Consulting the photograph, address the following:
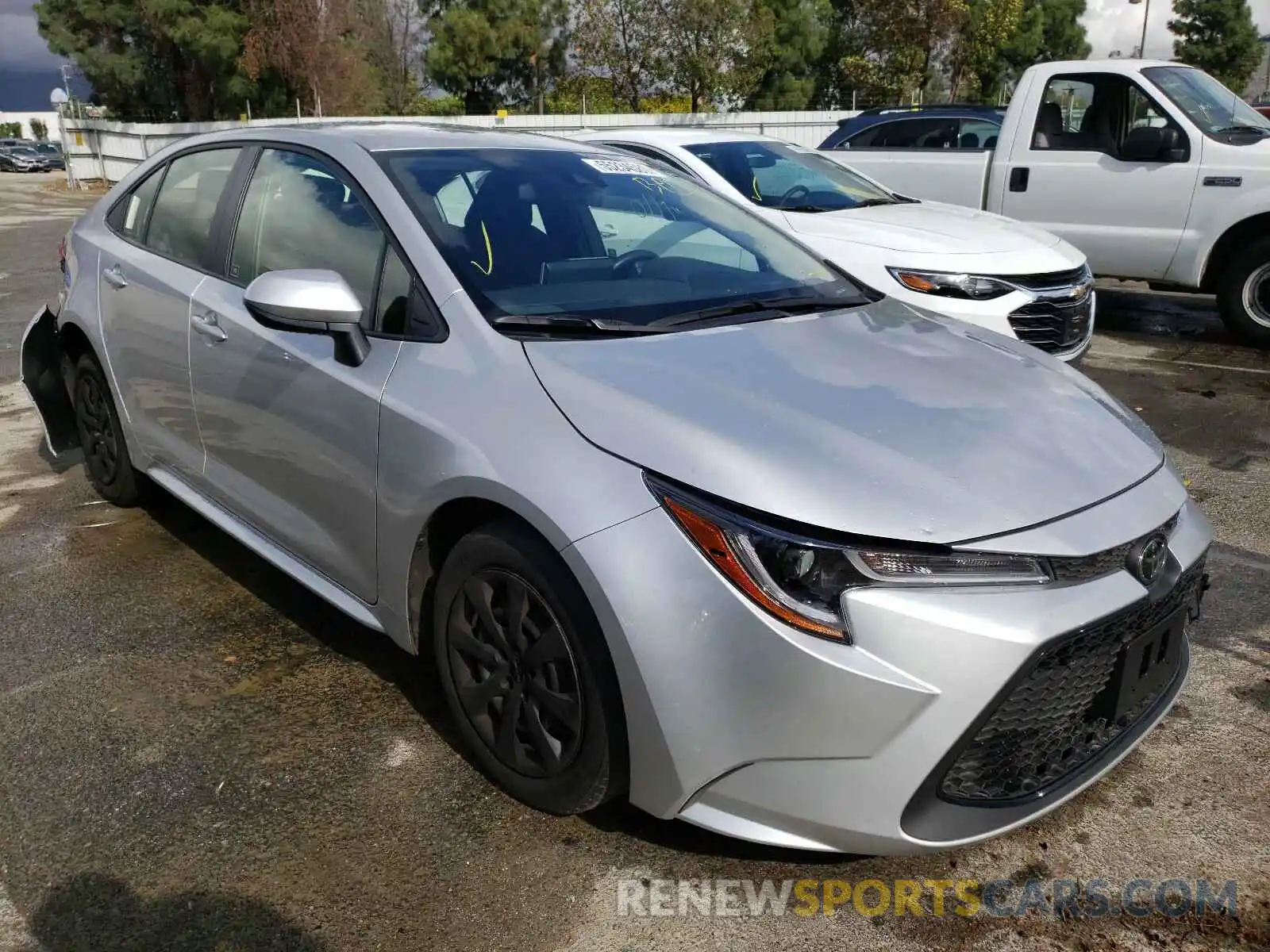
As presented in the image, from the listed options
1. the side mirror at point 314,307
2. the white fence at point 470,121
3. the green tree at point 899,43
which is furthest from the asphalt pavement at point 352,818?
the green tree at point 899,43

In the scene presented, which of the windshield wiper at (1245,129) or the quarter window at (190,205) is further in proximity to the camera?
the windshield wiper at (1245,129)

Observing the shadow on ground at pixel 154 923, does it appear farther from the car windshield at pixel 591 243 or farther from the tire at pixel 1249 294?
the tire at pixel 1249 294

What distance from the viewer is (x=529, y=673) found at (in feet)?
8.33

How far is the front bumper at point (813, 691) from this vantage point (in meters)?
2.06

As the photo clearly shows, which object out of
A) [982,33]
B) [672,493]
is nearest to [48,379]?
[672,493]

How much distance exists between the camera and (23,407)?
258 inches

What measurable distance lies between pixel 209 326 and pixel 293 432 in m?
0.66

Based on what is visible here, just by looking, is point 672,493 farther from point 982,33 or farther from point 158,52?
point 158,52

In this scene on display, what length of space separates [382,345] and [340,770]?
113 cm

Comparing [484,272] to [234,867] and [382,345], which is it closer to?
[382,345]

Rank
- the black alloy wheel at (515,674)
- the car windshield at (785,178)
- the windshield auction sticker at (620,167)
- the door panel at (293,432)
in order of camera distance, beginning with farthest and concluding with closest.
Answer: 1. the car windshield at (785,178)
2. the windshield auction sticker at (620,167)
3. the door panel at (293,432)
4. the black alloy wheel at (515,674)

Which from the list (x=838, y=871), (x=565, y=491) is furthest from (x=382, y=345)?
(x=838, y=871)

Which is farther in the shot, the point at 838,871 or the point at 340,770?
the point at 340,770

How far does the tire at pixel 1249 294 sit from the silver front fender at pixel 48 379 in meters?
7.33
